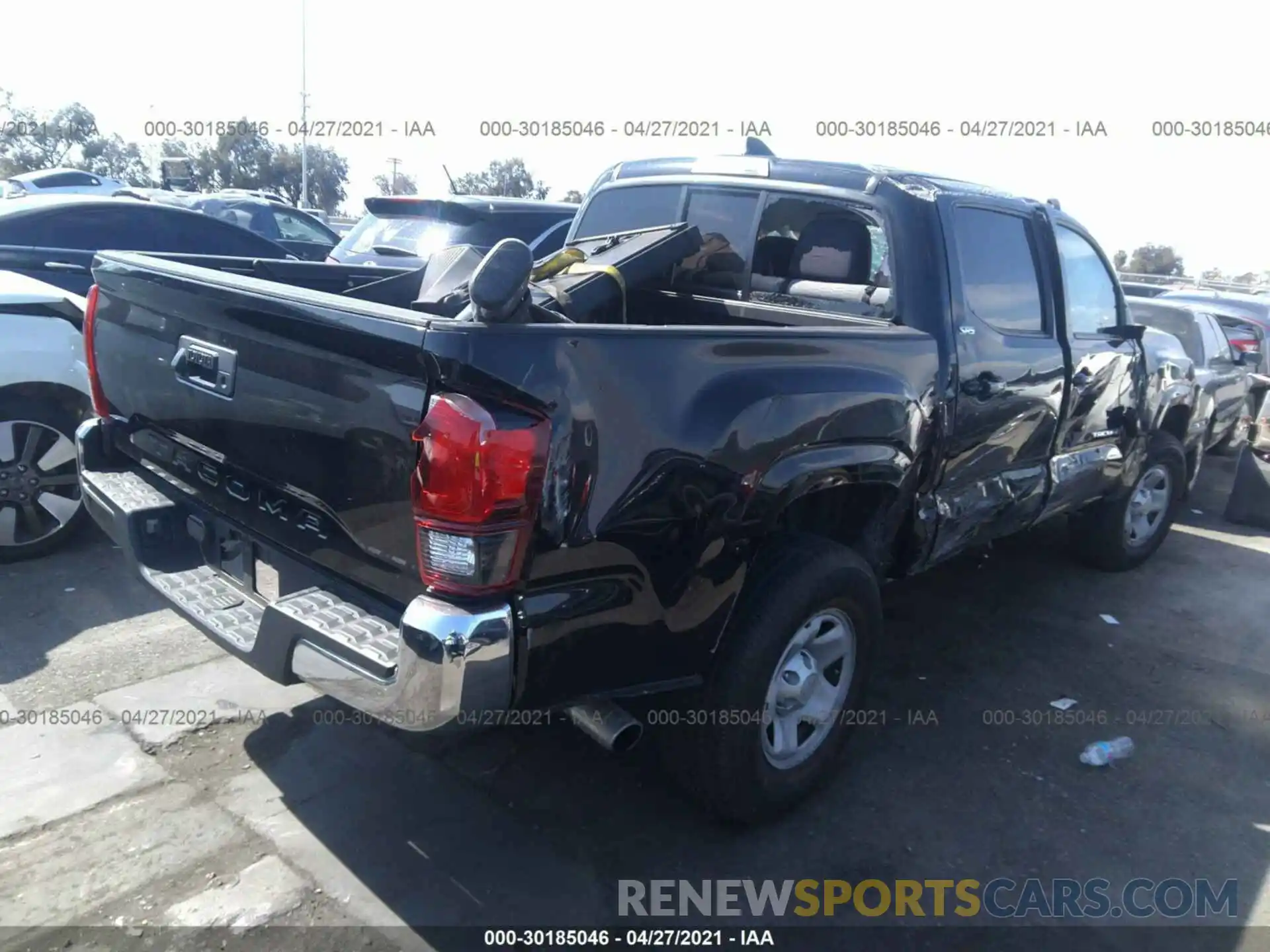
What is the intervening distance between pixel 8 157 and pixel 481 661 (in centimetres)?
4827

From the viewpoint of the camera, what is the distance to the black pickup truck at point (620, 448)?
2254 mm

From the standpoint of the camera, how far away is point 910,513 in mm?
3705

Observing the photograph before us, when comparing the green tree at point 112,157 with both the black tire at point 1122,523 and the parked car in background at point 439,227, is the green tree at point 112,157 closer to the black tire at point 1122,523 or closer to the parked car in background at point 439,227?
the parked car in background at point 439,227

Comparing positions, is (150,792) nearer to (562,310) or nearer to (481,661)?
(481,661)

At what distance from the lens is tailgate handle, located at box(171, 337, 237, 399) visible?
277 centimetres

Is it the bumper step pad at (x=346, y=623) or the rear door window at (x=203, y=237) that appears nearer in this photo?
the bumper step pad at (x=346, y=623)

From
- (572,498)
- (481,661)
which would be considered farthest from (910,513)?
(481,661)

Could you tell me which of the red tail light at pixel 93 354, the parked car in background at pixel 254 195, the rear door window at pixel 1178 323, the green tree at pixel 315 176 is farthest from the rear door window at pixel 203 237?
the green tree at pixel 315 176

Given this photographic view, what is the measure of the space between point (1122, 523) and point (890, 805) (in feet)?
10.4

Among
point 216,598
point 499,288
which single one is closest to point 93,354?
point 216,598

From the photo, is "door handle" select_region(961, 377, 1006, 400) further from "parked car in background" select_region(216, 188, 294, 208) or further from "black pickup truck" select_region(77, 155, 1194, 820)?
"parked car in background" select_region(216, 188, 294, 208)

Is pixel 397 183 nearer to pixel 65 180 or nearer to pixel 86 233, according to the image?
pixel 65 180

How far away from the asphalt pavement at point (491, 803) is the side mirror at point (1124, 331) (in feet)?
5.31

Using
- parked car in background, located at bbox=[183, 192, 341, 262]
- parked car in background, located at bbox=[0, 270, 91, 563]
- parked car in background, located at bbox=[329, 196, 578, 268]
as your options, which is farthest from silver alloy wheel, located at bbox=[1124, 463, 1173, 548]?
parked car in background, located at bbox=[183, 192, 341, 262]
